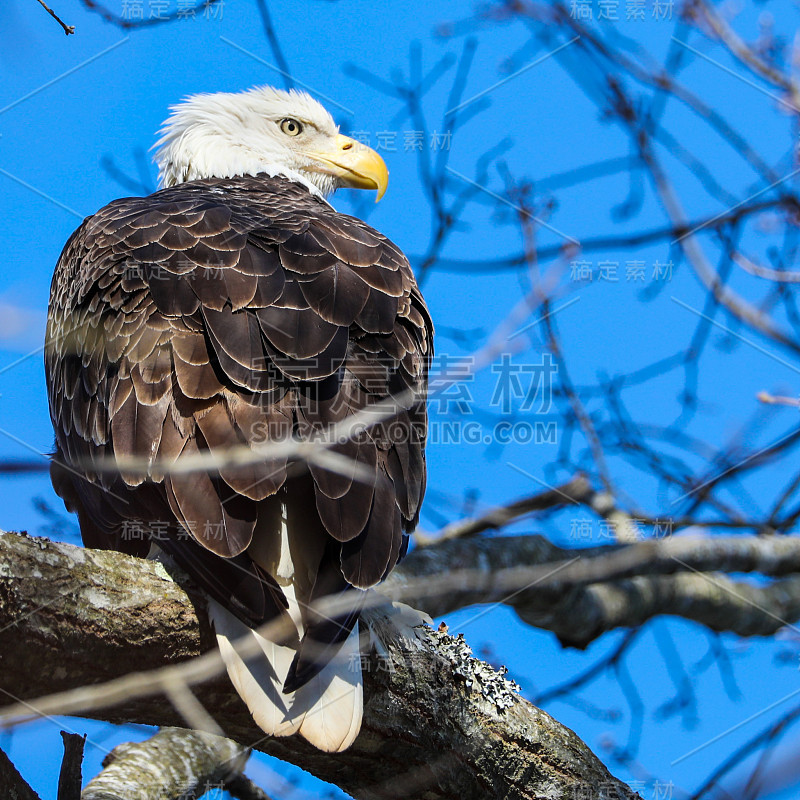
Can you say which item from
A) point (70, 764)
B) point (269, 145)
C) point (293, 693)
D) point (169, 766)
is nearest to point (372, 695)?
point (293, 693)

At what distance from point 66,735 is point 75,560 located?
71cm

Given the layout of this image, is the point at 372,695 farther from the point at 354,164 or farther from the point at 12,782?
the point at 354,164

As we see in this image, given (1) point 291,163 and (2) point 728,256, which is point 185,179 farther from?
(2) point 728,256

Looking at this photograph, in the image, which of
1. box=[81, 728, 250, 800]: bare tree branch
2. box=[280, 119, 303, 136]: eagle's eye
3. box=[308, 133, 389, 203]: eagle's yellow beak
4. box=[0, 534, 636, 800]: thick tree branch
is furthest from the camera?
box=[280, 119, 303, 136]: eagle's eye

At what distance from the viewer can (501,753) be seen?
10.3 feet

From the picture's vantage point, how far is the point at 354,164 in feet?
20.1

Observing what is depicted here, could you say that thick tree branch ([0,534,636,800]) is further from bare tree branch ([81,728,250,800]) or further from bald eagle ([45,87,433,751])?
bare tree branch ([81,728,250,800])

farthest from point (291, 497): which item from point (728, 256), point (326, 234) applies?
point (728, 256)

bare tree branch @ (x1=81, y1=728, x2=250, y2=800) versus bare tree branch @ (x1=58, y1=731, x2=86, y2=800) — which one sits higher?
bare tree branch @ (x1=81, y1=728, x2=250, y2=800)

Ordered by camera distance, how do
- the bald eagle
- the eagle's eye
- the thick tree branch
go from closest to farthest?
the thick tree branch < the bald eagle < the eagle's eye

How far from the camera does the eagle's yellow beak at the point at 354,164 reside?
611cm

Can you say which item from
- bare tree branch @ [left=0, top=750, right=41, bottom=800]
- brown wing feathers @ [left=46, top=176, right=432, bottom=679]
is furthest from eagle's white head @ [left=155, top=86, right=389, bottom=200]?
bare tree branch @ [left=0, top=750, right=41, bottom=800]

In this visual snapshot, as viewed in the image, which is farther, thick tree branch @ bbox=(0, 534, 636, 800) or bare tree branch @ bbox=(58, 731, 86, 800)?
bare tree branch @ bbox=(58, 731, 86, 800)

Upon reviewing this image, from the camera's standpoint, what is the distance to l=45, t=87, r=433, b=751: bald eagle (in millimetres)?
2920
